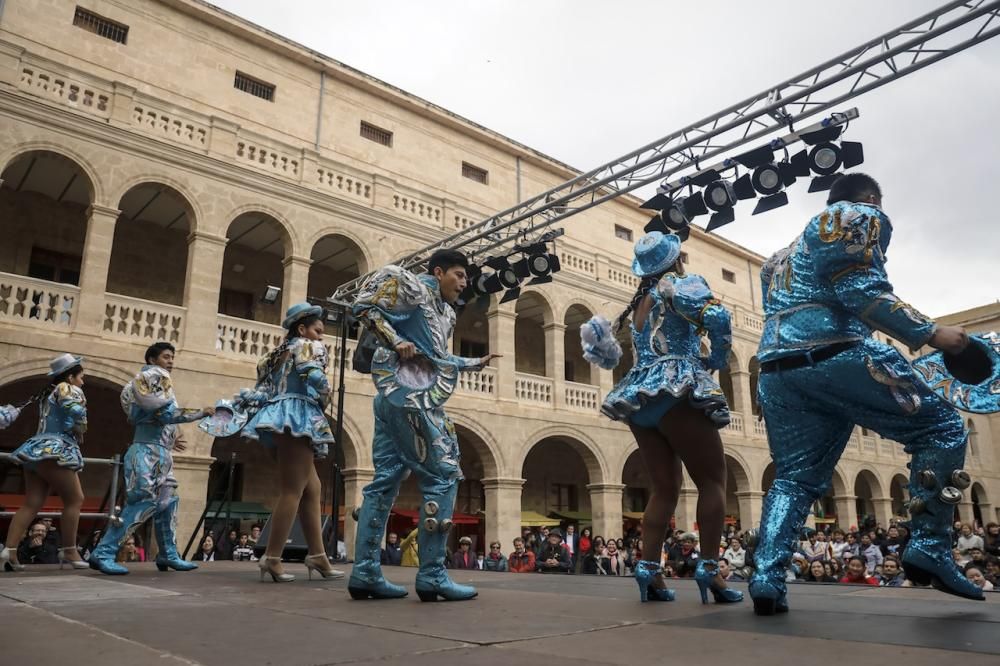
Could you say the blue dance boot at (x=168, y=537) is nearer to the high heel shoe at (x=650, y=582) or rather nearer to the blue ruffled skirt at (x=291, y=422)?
the blue ruffled skirt at (x=291, y=422)

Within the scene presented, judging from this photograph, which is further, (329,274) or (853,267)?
(329,274)

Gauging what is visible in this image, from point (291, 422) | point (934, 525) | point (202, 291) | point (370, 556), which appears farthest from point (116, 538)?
point (202, 291)

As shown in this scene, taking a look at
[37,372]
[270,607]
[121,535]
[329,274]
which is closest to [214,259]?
[37,372]

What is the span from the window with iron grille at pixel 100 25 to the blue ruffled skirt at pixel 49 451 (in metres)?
12.9

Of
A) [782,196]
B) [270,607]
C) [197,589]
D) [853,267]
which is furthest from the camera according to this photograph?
[782,196]

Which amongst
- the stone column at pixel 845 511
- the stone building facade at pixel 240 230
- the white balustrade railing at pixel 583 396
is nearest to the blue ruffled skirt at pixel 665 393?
the stone building facade at pixel 240 230

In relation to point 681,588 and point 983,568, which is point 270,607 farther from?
point 983,568

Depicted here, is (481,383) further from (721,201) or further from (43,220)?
(43,220)

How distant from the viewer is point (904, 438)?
3033 millimetres

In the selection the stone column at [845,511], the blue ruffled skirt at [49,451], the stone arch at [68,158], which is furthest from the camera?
the stone column at [845,511]

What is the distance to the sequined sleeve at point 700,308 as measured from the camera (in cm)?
357

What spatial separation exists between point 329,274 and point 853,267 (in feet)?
55.2

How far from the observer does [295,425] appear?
4777 mm

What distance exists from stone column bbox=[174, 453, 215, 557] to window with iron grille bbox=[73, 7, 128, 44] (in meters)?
9.80
